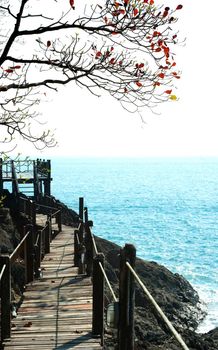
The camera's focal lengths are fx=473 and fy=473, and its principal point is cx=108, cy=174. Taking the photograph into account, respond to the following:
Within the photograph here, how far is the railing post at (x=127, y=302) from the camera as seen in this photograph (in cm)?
589

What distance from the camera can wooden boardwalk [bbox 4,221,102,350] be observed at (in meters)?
8.03

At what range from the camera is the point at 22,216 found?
27.6 m

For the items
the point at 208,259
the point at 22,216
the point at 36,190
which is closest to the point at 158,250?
the point at 208,259

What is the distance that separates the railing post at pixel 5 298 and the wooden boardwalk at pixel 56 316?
0.59ft

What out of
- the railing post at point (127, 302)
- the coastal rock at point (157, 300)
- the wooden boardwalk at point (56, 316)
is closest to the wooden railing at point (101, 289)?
the railing post at point (127, 302)

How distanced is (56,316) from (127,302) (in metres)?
4.08

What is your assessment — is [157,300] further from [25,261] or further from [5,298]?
[5,298]

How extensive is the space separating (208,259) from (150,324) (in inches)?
1059

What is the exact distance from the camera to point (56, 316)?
961 cm

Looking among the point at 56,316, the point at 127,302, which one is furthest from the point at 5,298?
the point at 127,302

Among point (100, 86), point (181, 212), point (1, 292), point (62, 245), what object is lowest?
point (181, 212)

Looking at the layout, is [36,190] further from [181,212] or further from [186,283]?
[181,212]

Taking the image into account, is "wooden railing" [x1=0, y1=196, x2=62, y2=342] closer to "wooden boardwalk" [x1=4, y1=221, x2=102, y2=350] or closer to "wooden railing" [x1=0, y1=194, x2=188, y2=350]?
"wooden railing" [x1=0, y1=194, x2=188, y2=350]

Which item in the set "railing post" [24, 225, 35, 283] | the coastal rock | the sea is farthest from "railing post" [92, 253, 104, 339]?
the sea
